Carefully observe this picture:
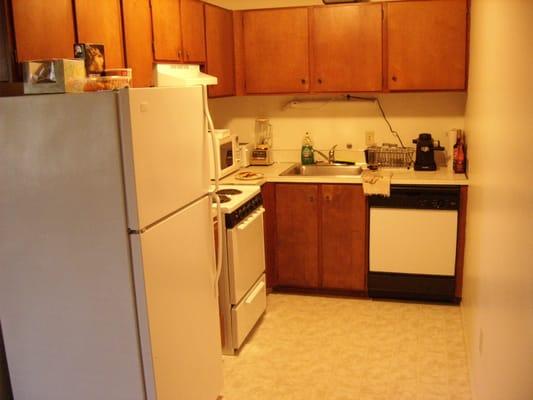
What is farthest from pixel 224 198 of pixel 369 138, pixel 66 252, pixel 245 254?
pixel 369 138

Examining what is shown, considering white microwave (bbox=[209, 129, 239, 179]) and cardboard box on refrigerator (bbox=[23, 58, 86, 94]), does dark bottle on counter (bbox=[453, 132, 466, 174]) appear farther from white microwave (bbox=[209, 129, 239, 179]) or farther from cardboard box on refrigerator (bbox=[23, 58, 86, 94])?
cardboard box on refrigerator (bbox=[23, 58, 86, 94])

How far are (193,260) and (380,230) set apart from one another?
184 cm

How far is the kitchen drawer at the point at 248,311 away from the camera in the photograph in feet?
10.6

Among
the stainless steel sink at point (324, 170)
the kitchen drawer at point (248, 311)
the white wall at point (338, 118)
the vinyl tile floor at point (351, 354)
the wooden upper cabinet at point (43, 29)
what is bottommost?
the vinyl tile floor at point (351, 354)

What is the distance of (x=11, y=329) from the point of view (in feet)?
7.20

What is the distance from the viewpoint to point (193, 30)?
11.8 feet

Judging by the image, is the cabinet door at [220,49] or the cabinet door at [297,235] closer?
the cabinet door at [220,49]

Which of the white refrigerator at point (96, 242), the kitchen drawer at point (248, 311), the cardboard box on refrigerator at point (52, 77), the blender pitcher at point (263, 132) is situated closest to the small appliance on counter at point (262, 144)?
the blender pitcher at point (263, 132)

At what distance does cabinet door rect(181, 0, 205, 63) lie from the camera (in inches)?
137

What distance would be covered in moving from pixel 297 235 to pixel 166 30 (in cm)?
171

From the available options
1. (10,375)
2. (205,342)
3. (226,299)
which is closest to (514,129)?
(205,342)

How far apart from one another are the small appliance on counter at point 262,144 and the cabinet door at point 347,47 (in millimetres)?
682

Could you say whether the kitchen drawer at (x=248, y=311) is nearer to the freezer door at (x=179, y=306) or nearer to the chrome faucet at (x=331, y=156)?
the freezer door at (x=179, y=306)

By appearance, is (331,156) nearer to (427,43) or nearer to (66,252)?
(427,43)
